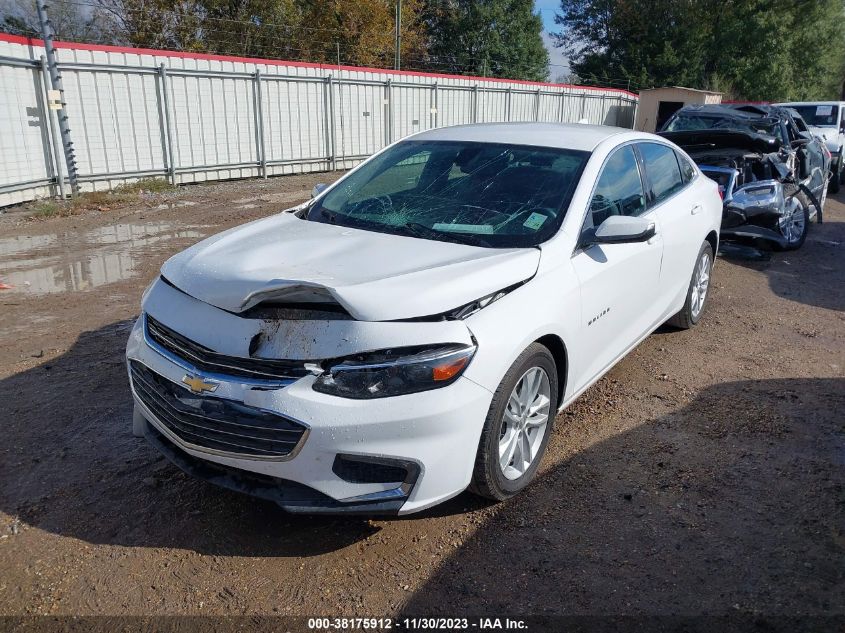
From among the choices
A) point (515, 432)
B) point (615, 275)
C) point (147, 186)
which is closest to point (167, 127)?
point (147, 186)

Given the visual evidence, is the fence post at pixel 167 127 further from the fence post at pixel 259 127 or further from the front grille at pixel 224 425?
the front grille at pixel 224 425

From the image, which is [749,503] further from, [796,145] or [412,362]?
[796,145]

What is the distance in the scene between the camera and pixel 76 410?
3.98 meters

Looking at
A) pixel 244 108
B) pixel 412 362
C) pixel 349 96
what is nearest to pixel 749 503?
pixel 412 362

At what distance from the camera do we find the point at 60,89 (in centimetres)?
1101

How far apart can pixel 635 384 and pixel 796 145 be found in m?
7.18

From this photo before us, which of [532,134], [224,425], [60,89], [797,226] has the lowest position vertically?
[797,226]

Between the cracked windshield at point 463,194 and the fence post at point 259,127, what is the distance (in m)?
11.4

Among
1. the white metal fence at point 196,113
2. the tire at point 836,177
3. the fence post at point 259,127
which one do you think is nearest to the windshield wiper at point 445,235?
the white metal fence at point 196,113

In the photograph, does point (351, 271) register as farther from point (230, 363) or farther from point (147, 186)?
point (147, 186)

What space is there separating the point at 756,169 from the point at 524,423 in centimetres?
739

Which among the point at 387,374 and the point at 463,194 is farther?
the point at 463,194

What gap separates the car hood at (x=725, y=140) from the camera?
878 cm

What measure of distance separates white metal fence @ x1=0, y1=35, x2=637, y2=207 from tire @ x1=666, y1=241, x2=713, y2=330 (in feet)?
32.2
